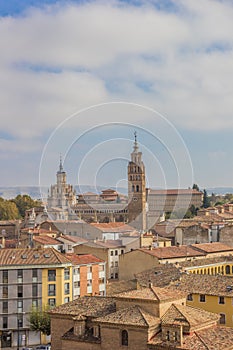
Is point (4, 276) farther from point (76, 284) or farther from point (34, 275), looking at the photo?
point (76, 284)

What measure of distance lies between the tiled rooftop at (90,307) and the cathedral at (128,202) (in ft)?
232

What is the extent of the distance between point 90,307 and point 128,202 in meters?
87.4

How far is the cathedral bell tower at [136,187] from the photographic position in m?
111

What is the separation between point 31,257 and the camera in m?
40.8

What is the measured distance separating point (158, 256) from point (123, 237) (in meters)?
13.4

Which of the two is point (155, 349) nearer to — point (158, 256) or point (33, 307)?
point (33, 307)

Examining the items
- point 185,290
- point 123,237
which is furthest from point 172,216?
point 185,290

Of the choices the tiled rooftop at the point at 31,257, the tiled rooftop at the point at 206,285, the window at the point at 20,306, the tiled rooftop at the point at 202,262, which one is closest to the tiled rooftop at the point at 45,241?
the tiled rooftop at the point at 31,257

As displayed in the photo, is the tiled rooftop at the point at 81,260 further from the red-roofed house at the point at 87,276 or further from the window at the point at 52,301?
the window at the point at 52,301

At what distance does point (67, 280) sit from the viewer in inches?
1619

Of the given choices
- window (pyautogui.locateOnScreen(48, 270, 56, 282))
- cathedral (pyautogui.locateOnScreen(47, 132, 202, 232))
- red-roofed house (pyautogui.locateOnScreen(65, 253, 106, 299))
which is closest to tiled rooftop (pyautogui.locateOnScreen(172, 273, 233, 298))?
window (pyautogui.locateOnScreen(48, 270, 56, 282))

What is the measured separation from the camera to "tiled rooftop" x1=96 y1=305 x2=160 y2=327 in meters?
23.9

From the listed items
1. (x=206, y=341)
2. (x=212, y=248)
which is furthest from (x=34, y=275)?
(x=212, y=248)

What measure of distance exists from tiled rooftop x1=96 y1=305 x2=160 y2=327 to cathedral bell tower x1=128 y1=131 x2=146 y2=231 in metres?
83.5
